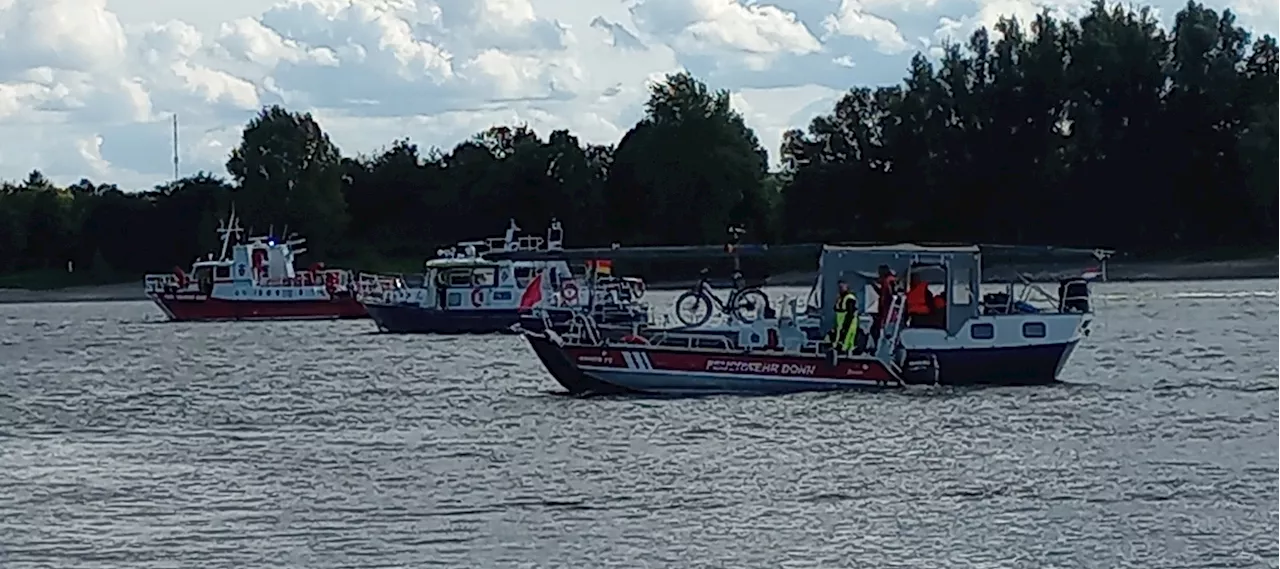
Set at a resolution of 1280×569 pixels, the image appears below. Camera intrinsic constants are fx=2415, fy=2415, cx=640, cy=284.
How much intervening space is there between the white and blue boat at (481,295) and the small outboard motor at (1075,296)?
80.5ft

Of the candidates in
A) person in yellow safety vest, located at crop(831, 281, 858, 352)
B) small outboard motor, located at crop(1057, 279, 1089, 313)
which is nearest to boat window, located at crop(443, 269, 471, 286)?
small outboard motor, located at crop(1057, 279, 1089, 313)

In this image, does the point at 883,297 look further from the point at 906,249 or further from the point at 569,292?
the point at 569,292

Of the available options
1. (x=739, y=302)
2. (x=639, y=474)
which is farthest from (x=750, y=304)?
(x=639, y=474)

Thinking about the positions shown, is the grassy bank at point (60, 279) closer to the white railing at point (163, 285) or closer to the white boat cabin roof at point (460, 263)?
the white railing at point (163, 285)

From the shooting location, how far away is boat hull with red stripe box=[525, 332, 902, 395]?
134ft

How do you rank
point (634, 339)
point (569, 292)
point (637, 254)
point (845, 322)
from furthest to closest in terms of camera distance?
point (569, 292) < point (637, 254) < point (634, 339) < point (845, 322)

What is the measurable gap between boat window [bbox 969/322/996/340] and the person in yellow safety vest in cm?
230

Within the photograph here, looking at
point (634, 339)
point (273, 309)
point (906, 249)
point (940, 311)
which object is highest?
point (906, 249)

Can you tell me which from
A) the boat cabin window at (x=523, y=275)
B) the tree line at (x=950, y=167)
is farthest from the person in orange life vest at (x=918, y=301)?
the tree line at (x=950, y=167)

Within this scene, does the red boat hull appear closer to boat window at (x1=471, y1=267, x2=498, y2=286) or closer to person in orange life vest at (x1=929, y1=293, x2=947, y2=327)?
boat window at (x1=471, y1=267, x2=498, y2=286)

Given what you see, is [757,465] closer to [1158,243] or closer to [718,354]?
[718,354]

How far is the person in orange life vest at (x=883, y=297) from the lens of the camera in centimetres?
4122

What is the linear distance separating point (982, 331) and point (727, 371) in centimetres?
471

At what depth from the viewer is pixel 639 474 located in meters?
31.6
